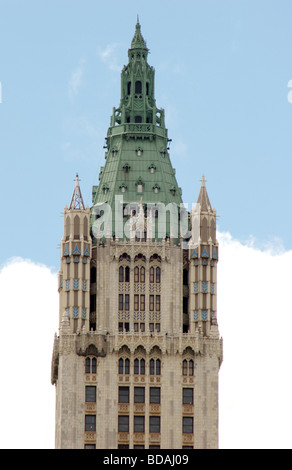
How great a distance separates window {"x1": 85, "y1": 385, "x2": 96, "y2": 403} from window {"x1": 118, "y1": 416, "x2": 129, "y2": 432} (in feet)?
10.2

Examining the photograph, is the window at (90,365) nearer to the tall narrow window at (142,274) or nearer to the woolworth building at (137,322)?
the woolworth building at (137,322)

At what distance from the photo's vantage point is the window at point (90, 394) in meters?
190

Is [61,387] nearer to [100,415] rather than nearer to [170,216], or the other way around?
[100,415]

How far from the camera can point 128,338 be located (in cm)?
19188

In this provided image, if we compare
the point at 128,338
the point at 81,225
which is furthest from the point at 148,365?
the point at 81,225

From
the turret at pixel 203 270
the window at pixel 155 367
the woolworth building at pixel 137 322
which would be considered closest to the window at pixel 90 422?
the woolworth building at pixel 137 322

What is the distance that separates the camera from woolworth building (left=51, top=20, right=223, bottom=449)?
189000 mm

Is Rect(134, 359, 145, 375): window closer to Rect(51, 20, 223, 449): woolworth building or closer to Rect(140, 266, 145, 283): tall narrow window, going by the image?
Rect(51, 20, 223, 449): woolworth building

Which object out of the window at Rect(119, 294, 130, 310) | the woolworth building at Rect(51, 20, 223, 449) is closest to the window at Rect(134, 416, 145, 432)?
the woolworth building at Rect(51, 20, 223, 449)

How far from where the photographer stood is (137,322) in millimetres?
193250

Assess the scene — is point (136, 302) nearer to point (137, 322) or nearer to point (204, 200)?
point (137, 322)

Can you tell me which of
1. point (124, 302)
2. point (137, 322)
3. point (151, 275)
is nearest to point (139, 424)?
point (137, 322)

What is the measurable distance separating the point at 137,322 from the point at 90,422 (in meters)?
11.3

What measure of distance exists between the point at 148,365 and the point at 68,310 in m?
9.48
